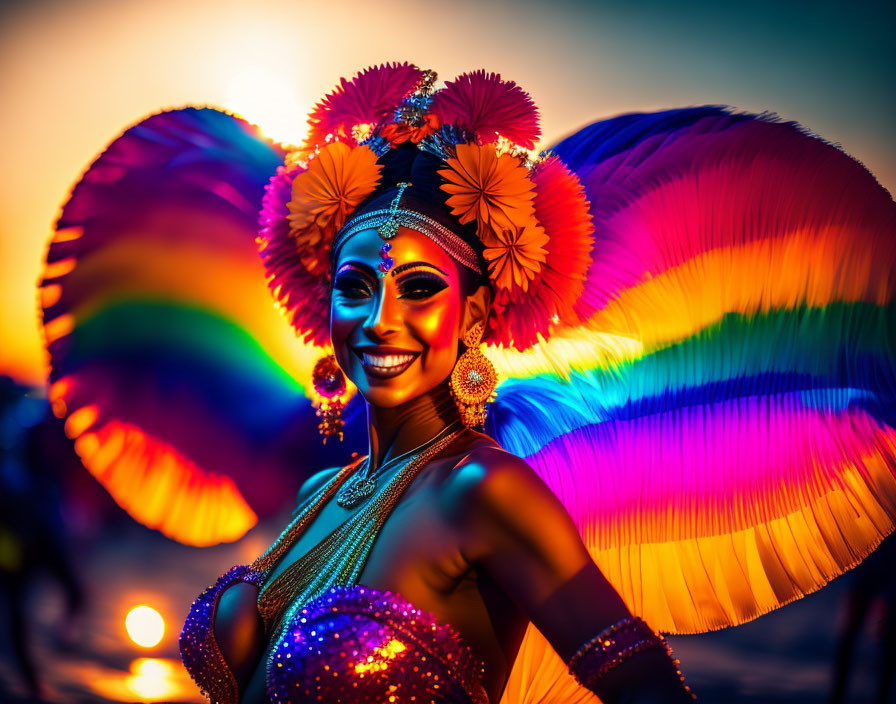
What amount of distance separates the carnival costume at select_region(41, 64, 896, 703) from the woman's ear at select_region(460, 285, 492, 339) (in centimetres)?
2

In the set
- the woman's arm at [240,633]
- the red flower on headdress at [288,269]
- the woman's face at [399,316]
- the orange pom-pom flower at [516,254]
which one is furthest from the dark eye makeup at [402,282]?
the woman's arm at [240,633]

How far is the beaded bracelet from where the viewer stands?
112cm

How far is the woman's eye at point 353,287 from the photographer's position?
57.1 inches

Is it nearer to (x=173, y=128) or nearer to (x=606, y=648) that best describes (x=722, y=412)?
(x=606, y=648)

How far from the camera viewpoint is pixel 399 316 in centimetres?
139

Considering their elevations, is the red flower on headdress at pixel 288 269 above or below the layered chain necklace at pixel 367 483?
above

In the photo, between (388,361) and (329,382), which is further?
(329,382)

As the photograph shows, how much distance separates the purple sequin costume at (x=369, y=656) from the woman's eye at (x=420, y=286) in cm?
48

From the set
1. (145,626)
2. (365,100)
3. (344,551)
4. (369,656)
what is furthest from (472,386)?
(145,626)

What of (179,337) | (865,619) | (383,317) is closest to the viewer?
(383,317)

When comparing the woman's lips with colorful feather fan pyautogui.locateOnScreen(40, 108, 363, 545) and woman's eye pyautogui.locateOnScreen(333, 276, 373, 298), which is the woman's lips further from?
colorful feather fan pyautogui.locateOnScreen(40, 108, 363, 545)

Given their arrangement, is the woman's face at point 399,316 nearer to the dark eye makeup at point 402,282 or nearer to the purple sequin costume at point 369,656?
the dark eye makeup at point 402,282

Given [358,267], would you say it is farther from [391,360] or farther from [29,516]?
[29,516]

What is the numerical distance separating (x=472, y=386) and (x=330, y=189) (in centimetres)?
44
